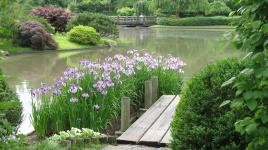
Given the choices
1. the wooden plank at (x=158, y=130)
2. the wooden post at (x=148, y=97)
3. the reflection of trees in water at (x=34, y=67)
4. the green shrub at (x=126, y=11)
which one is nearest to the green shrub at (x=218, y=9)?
the green shrub at (x=126, y=11)

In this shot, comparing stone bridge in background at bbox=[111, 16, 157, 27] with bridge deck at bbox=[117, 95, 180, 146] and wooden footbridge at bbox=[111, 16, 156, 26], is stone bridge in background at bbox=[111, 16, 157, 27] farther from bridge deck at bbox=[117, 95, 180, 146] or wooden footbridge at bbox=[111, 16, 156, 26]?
bridge deck at bbox=[117, 95, 180, 146]

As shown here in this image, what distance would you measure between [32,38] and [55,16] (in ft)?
29.9

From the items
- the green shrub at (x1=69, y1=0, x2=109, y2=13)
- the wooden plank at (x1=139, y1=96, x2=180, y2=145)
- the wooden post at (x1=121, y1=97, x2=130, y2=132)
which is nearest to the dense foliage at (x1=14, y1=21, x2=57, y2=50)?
the wooden plank at (x1=139, y1=96, x2=180, y2=145)

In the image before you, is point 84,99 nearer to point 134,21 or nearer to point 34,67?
point 34,67

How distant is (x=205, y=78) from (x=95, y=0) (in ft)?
208

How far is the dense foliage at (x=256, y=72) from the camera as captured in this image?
1.89 metres

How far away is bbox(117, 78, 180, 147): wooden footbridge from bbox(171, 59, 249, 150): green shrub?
67cm

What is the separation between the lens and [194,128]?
423 centimetres

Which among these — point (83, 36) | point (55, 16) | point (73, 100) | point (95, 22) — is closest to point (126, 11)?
point (55, 16)

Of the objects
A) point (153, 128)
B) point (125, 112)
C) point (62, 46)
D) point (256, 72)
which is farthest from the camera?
point (62, 46)

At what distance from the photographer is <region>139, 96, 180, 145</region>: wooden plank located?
580 centimetres

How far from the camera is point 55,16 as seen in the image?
109 feet

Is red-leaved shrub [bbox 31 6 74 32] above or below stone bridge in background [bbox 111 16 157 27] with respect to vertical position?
above

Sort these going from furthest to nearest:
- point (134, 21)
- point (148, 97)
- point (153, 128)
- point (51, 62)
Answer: point (134, 21), point (51, 62), point (148, 97), point (153, 128)
